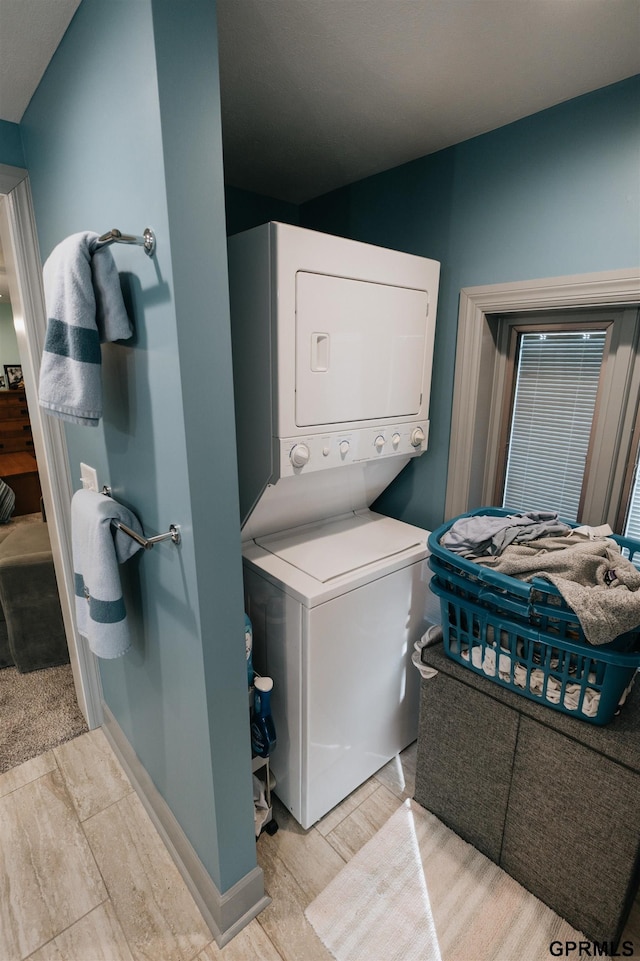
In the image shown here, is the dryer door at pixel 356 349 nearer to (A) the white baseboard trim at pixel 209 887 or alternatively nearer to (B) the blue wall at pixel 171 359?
(B) the blue wall at pixel 171 359

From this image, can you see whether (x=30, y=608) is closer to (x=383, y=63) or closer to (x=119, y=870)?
(x=119, y=870)

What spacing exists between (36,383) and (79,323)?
33.2 inches

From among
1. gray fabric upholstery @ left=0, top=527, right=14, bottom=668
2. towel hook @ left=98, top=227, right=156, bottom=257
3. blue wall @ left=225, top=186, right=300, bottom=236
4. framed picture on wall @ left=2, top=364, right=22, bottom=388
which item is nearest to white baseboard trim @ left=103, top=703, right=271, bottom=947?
gray fabric upholstery @ left=0, top=527, right=14, bottom=668

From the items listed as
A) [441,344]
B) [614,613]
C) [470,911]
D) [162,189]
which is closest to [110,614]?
[162,189]

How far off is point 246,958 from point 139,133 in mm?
2008

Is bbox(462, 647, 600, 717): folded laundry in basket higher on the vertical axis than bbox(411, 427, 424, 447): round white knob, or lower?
lower

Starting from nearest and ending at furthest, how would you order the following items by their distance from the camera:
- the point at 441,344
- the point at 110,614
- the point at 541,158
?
the point at 110,614
the point at 541,158
the point at 441,344

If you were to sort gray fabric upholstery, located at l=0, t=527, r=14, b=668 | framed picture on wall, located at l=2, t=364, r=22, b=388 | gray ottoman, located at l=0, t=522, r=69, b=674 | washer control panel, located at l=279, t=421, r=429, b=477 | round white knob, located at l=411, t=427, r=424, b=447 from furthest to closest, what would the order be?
framed picture on wall, located at l=2, t=364, r=22, b=388 → gray fabric upholstery, located at l=0, t=527, r=14, b=668 → gray ottoman, located at l=0, t=522, r=69, b=674 → round white knob, located at l=411, t=427, r=424, b=447 → washer control panel, located at l=279, t=421, r=429, b=477

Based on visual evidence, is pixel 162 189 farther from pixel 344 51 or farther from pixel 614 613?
pixel 614 613

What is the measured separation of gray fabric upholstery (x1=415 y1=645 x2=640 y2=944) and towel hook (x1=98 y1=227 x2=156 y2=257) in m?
1.42

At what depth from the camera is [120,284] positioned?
42.3 inches

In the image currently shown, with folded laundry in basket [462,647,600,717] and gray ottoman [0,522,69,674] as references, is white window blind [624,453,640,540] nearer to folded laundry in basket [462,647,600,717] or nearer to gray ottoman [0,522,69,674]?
folded laundry in basket [462,647,600,717]

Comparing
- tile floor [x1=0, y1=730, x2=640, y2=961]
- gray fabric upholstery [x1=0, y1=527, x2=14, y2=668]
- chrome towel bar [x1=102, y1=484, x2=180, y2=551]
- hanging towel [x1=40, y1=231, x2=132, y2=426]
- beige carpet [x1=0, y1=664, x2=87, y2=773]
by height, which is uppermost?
hanging towel [x1=40, y1=231, x2=132, y2=426]

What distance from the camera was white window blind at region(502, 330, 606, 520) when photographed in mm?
1619
